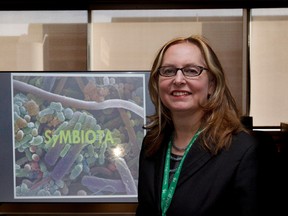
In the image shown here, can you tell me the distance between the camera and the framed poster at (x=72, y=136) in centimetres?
217

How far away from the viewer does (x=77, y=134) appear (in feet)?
7.12

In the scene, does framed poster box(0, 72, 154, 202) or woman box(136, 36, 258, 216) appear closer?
woman box(136, 36, 258, 216)

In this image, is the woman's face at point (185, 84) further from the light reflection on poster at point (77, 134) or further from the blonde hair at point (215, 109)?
the light reflection on poster at point (77, 134)

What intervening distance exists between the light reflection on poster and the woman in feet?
2.85

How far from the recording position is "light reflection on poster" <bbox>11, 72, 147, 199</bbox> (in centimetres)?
217

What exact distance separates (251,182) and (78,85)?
51.3 inches

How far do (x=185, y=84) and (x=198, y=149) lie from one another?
197 millimetres

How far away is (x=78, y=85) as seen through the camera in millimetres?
2182

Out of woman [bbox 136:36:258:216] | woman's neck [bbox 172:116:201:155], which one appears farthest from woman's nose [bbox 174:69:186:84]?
woman's neck [bbox 172:116:201:155]

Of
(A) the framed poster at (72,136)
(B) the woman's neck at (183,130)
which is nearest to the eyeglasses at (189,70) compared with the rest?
(B) the woman's neck at (183,130)

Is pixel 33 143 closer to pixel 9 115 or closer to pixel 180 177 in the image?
pixel 9 115

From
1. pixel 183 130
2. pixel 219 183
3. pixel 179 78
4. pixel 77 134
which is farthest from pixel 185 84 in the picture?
pixel 77 134

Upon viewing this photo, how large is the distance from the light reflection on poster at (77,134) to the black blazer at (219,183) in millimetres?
981

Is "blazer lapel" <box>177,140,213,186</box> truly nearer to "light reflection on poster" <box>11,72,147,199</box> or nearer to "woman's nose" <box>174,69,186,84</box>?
"woman's nose" <box>174,69,186,84</box>
